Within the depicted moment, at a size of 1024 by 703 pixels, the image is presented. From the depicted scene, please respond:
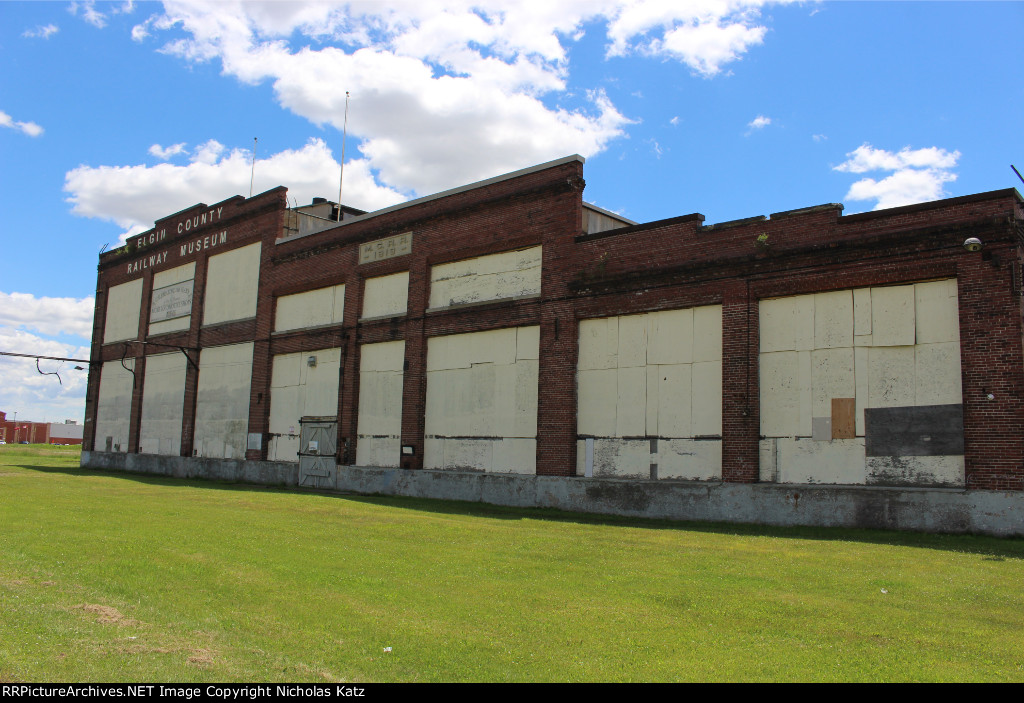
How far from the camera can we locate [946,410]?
15953 millimetres

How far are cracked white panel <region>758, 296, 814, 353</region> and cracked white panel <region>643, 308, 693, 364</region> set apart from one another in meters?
1.82

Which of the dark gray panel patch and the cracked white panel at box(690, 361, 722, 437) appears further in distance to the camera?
the cracked white panel at box(690, 361, 722, 437)

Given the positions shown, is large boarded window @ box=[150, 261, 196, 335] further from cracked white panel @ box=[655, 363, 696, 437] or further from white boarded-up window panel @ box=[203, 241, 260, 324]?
cracked white panel @ box=[655, 363, 696, 437]

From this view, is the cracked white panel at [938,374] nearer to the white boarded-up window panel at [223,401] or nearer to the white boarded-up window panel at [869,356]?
the white boarded-up window panel at [869,356]

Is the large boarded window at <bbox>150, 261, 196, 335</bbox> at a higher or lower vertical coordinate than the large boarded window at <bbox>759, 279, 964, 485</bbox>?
higher

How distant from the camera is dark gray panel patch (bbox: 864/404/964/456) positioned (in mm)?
15828

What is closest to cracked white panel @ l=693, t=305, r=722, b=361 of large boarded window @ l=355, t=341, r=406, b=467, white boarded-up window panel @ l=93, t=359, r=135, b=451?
large boarded window @ l=355, t=341, r=406, b=467

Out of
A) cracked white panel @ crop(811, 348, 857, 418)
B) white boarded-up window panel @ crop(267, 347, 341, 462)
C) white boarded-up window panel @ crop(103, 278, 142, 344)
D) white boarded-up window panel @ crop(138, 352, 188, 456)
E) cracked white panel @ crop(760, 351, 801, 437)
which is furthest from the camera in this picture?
white boarded-up window panel @ crop(103, 278, 142, 344)

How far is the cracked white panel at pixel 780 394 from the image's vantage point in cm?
1786

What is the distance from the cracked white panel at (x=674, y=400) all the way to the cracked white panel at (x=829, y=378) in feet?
9.60

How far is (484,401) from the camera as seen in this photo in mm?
23672

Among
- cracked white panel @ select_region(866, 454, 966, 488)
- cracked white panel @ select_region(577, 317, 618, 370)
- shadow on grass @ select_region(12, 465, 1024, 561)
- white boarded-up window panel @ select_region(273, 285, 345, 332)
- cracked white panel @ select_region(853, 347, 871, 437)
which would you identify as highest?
white boarded-up window panel @ select_region(273, 285, 345, 332)
